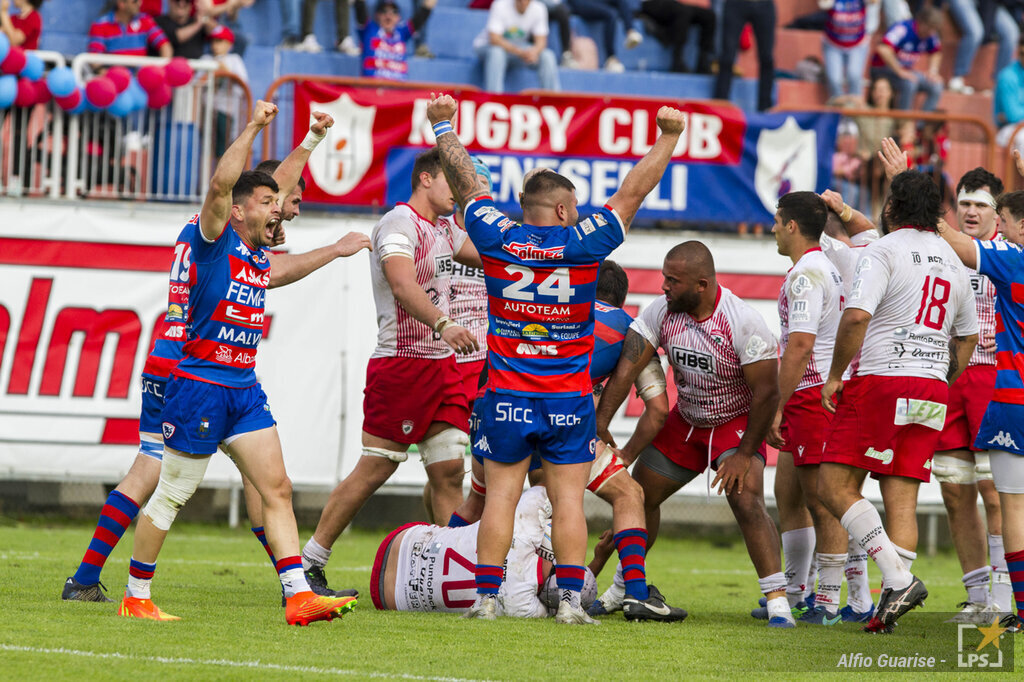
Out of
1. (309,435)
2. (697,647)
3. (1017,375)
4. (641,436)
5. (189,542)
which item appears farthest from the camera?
(309,435)

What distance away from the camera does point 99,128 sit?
12.2 meters

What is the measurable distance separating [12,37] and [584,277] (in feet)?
29.5

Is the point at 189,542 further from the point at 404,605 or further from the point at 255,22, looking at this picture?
the point at 255,22

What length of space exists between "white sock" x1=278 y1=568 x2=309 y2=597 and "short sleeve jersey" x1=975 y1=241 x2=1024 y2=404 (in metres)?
3.82

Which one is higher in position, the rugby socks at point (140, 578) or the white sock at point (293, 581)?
the white sock at point (293, 581)

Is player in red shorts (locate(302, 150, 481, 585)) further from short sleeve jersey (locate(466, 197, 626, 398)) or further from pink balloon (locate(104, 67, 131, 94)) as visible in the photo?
pink balloon (locate(104, 67, 131, 94))

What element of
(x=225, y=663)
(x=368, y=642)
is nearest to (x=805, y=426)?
(x=368, y=642)

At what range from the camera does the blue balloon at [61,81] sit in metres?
11.8

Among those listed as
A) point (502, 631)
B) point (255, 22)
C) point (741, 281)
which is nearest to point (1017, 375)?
point (502, 631)

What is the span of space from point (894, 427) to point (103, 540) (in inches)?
167

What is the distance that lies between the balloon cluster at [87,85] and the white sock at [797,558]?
763 centimetres

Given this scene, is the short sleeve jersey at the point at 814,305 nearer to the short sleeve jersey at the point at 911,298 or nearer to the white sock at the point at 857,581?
the short sleeve jersey at the point at 911,298

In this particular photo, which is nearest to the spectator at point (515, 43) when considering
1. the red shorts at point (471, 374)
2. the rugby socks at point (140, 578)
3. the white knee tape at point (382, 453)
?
the red shorts at point (471, 374)

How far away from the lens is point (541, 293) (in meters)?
6.26
